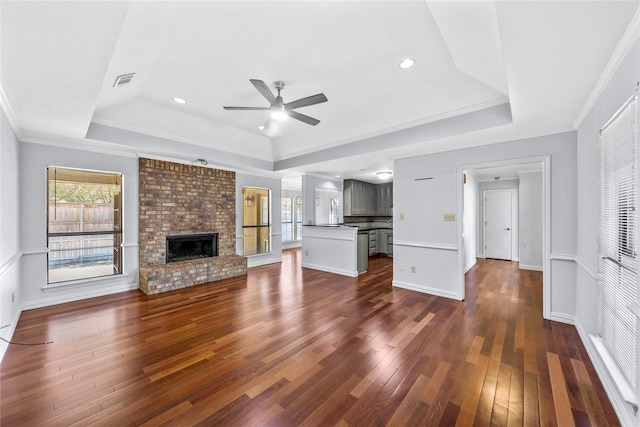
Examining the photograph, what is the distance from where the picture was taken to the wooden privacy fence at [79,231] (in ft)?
12.6

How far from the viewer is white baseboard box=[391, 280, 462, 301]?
3947 millimetres

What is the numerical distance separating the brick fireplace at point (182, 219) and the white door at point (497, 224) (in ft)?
21.7

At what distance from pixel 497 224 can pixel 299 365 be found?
7.06 metres

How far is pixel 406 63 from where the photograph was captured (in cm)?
271

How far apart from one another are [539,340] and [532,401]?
3.82ft

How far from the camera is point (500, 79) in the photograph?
2.57 metres

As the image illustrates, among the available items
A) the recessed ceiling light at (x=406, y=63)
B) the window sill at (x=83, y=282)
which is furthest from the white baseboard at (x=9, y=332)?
the recessed ceiling light at (x=406, y=63)

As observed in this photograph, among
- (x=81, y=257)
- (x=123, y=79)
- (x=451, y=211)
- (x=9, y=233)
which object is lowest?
(x=81, y=257)

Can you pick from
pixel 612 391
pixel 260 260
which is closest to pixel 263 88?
pixel 612 391

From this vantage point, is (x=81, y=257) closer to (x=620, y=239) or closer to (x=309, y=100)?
(x=309, y=100)

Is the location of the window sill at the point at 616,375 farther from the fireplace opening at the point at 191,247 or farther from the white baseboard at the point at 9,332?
the fireplace opening at the point at 191,247

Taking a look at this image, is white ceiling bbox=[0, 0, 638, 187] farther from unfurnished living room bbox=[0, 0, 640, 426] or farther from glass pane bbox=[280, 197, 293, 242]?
glass pane bbox=[280, 197, 293, 242]

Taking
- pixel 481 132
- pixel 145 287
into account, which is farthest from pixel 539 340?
pixel 145 287

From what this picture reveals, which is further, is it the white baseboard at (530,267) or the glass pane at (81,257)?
the white baseboard at (530,267)
